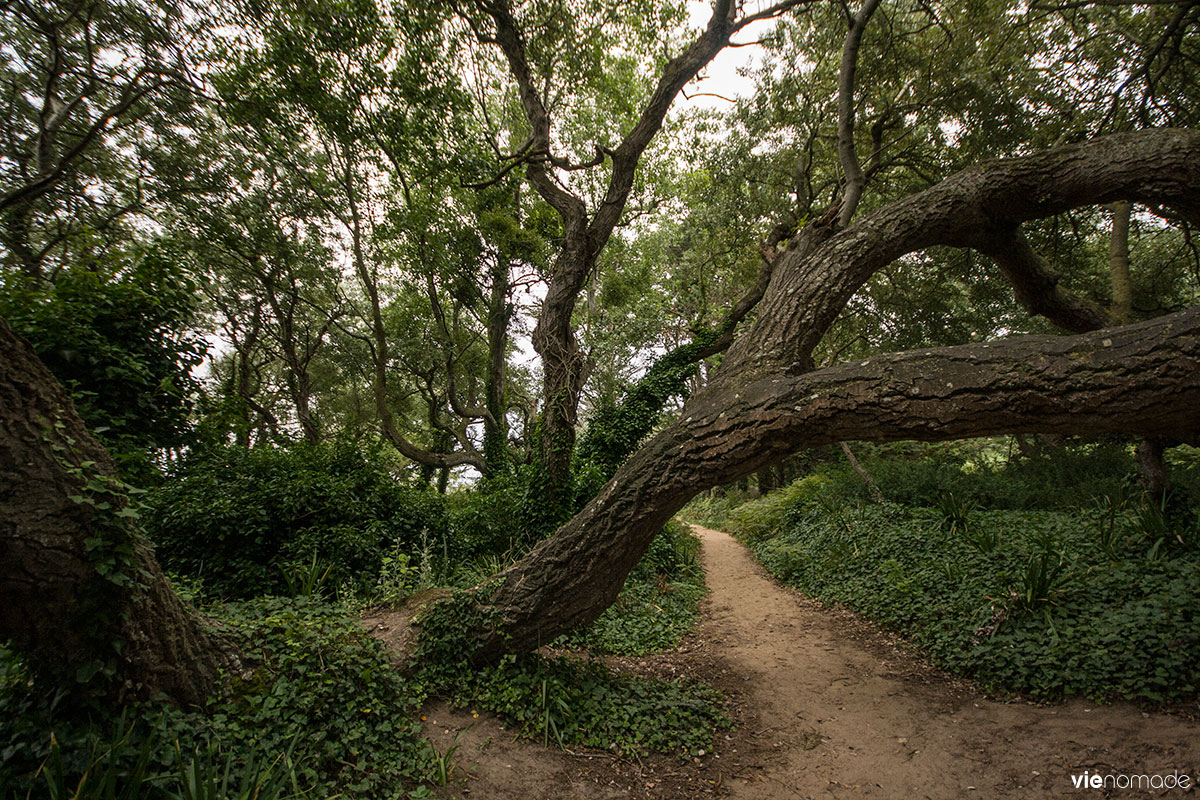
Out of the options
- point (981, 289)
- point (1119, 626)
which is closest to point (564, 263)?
point (1119, 626)

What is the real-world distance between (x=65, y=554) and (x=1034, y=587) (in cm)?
653

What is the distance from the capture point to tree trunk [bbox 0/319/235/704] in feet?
5.87

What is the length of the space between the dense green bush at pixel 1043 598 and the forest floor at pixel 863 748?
27 cm

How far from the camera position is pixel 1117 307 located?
645 centimetres

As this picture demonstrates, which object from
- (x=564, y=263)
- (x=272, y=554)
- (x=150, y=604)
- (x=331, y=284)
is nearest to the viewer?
(x=150, y=604)

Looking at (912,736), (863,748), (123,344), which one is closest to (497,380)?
(123,344)

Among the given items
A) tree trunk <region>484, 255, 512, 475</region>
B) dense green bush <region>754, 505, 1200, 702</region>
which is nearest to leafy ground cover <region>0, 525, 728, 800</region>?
dense green bush <region>754, 505, 1200, 702</region>

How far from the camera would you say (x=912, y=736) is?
3.37m

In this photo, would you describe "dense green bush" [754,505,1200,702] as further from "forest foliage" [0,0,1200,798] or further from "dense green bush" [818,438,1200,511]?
"dense green bush" [818,438,1200,511]

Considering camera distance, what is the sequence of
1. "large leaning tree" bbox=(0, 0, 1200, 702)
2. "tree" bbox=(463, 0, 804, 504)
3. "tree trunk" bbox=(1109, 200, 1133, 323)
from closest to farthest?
1. "large leaning tree" bbox=(0, 0, 1200, 702)
2. "tree" bbox=(463, 0, 804, 504)
3. "tree trunk" bbox=(1109, 200, 1133, 323)

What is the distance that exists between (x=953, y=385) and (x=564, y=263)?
4.68 m

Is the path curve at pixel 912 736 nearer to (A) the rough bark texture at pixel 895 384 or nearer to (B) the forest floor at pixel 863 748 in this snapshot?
(B) the forest floor at pixel 863 748

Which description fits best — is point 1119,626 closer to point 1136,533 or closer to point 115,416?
point 1136,533

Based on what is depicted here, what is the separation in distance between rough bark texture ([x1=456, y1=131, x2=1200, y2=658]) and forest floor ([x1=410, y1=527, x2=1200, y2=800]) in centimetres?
93
